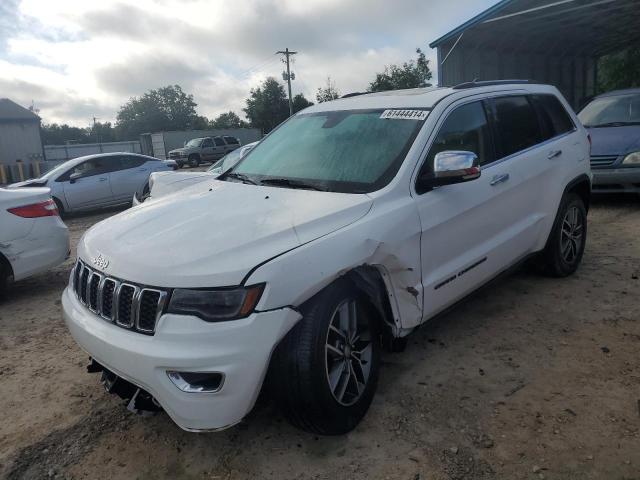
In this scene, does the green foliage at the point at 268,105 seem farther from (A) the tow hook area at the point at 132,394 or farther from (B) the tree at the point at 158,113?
(A) the tow hook area at the point at 132,394

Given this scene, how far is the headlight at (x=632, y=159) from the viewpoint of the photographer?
23.5ft

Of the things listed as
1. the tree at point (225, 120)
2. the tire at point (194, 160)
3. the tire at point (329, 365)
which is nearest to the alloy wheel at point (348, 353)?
the tire at point (329, 365)

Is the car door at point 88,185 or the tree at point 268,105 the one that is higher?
the tree at point 268,105

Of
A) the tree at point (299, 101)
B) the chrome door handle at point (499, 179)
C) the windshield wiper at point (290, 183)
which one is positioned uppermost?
the tree at point (299, 101)

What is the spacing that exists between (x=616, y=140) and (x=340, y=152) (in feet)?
19.5

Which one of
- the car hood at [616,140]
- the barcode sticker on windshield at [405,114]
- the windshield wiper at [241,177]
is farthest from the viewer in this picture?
the car hood at [616,140]

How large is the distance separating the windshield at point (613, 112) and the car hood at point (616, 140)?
35cm

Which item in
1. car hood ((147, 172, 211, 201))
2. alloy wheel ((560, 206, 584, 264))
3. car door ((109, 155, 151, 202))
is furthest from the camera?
car door ((109, 155, 151, 202))

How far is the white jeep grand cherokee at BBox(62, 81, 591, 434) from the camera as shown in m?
2.21

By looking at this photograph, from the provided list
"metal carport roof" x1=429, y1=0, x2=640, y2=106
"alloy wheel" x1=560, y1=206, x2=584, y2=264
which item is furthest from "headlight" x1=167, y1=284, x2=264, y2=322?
"metal carport roof" x1=429, y1=0, x2=640, y2=106

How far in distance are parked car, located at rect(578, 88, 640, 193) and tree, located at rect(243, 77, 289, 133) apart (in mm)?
44544

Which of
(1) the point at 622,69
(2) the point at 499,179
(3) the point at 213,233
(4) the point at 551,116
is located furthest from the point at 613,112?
(1) the point at 622,69

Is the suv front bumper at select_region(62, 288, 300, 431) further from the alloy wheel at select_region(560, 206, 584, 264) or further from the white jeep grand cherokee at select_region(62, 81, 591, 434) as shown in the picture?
the alloy wheel at select_region(560, 206, 584, 264)

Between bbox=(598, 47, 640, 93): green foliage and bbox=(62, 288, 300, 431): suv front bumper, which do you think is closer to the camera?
bbox=(62, 288, 300, 431): suv front bumper
